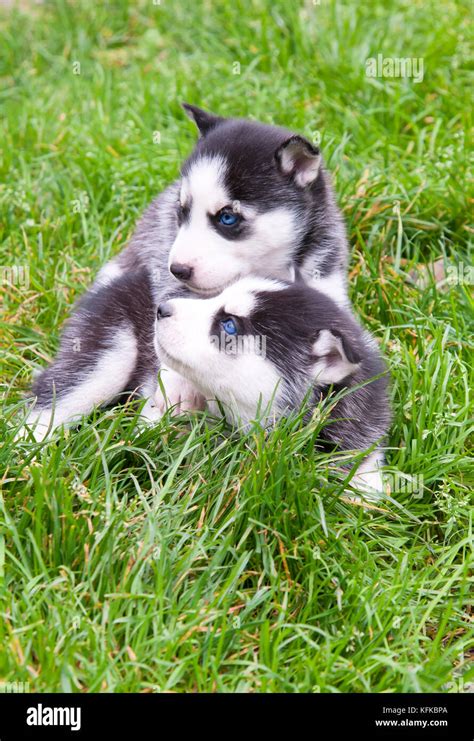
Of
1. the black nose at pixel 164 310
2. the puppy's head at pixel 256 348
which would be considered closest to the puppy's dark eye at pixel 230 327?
the puppy's head at pixel 256 348

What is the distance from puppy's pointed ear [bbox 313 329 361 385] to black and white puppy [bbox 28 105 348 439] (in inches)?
27.9

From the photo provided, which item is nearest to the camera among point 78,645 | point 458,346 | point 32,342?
point 78,645

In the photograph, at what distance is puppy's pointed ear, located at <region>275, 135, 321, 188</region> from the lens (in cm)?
508

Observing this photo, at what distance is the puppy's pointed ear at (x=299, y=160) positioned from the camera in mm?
5078

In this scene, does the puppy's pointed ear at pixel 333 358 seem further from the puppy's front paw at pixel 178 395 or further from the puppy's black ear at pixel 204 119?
the puppy's black ear at pixel 204 119

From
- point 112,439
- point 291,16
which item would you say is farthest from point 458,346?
point 291,16

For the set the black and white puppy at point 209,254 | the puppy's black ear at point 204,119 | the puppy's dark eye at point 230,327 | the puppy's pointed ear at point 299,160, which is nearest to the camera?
the puppy's dark eye at point 230,327

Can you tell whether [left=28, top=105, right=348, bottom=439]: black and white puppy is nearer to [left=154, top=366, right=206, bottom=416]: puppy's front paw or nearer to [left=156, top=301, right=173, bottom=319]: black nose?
[left=154, top=366, right=206, bottom=416]: puppy's front paw

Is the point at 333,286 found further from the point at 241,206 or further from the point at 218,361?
the point at 218,361

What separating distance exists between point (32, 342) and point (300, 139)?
2.06 metres

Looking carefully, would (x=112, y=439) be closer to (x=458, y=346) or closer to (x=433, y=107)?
(x=458, y=346)

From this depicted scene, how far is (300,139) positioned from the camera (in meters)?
5.04

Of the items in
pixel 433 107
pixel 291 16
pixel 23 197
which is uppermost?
pixel 291 16

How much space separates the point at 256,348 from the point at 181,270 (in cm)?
63
